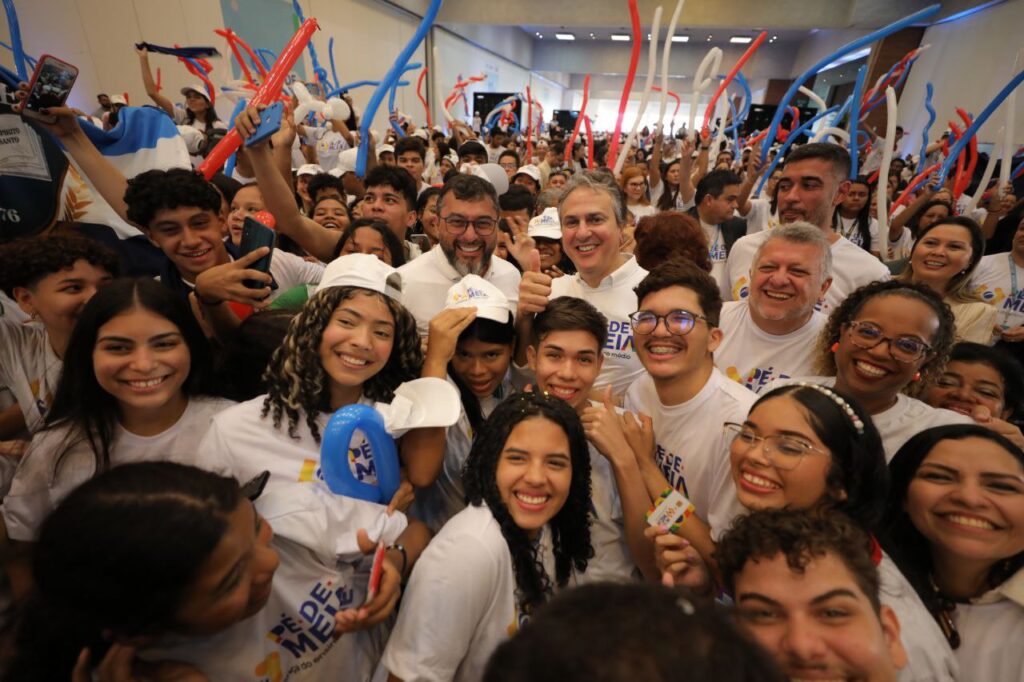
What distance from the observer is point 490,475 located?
1541mm

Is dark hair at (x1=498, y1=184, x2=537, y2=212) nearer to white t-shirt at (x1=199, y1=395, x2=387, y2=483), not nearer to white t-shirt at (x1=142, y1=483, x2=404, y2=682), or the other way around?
white t-shirt at (x1=199, y1=395, x2=387, y2=483)

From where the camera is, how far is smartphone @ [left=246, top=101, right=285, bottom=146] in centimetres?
249

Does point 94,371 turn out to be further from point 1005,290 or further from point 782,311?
point 1005,290

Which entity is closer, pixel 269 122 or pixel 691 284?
pixel 691 284

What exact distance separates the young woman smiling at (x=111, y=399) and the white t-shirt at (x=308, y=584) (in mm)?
590

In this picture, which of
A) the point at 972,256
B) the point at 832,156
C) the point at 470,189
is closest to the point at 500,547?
the point at 470,189

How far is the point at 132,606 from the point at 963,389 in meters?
3.11

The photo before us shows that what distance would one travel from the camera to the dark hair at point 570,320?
1.99m

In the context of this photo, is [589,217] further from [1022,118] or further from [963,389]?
[1022,118]

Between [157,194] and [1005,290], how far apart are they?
222 inches

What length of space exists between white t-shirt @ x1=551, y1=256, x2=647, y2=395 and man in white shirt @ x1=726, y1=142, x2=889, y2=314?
1.07 meters

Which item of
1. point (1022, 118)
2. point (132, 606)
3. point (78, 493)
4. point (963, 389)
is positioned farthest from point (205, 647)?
point (1022, 118)

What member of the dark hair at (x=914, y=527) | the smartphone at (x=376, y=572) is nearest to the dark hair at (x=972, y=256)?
the dark hair at (x=914, y=527)

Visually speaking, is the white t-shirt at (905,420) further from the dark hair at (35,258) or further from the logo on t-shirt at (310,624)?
the dark hair at (35,258)
